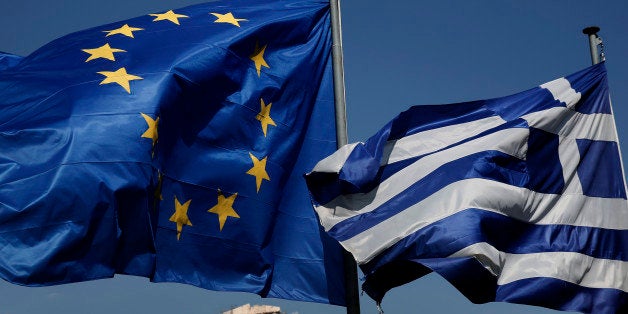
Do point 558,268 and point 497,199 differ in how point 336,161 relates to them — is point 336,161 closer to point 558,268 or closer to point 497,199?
point 497,199

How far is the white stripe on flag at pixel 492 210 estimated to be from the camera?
13.3 m

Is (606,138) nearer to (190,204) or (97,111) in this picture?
(190,204)

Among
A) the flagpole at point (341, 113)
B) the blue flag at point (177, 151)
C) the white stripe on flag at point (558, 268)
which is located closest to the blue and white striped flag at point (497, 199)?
the white stripe on flag at point (558, 268)

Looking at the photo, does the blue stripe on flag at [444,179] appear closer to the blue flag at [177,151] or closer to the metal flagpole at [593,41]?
the blue flag at [177,151]

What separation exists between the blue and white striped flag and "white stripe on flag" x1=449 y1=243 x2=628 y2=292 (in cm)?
1

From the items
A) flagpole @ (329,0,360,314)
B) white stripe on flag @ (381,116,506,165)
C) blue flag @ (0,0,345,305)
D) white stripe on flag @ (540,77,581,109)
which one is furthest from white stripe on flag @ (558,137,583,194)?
blue flag @ (0,0,345,305)

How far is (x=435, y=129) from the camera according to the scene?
587 inches

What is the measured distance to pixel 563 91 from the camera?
14.7 meters

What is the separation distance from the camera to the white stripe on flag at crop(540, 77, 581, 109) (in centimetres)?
1459

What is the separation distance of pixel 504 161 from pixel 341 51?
314cm

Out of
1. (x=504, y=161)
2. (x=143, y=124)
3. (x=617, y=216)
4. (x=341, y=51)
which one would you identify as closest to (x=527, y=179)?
(x=504, y=161)

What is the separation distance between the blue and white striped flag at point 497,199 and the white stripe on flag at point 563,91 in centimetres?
1

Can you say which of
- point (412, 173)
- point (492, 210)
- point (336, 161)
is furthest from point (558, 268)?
point (336, 161)

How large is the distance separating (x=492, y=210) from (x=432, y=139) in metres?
1.83
